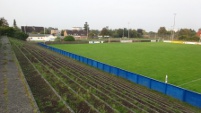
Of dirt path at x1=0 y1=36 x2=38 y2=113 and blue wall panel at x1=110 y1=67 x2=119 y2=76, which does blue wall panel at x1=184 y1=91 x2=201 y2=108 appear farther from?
dirt path at x1=0 y1=36 x2=38 y2=113

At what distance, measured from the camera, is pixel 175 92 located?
53.1ft

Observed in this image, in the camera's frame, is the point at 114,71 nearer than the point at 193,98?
No

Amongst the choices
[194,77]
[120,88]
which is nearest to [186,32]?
[194,77]

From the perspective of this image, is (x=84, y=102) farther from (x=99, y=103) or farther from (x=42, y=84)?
(x=42, y=84)

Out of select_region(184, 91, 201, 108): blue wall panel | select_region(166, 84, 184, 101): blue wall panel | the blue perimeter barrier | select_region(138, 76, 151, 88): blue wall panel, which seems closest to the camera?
select_region(184, 91, 201, 108): blue wall panel

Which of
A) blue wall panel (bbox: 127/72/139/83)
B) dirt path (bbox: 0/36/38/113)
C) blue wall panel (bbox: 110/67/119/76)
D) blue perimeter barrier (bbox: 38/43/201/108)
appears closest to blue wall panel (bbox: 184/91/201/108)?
blue perimeter barrier (bbox: 38/43/201/108)

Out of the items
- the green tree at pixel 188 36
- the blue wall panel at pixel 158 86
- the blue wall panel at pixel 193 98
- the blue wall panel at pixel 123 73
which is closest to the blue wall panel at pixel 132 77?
the blue wall panel at pixel 123 73

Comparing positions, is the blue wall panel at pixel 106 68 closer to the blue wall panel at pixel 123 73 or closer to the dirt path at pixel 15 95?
the blue wall panel at pixel 123 73

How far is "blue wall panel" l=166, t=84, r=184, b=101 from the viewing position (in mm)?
15665

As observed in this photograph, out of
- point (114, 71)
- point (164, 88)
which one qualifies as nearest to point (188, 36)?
point (114, 71)

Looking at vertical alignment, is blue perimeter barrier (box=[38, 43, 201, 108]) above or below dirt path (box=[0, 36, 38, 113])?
below

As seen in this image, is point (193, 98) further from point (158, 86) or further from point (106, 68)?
point (106, 68)

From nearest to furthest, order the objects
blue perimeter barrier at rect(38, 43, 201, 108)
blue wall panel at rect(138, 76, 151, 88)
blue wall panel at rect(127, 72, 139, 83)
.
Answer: blue perimeter barrier at rect(38, 43, 201, 108) < blue wall panel at rect(138, 76, 151, 88) < blue wall panel at rect(127, 72, 139, 83)

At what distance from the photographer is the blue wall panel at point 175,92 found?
1566 cm
